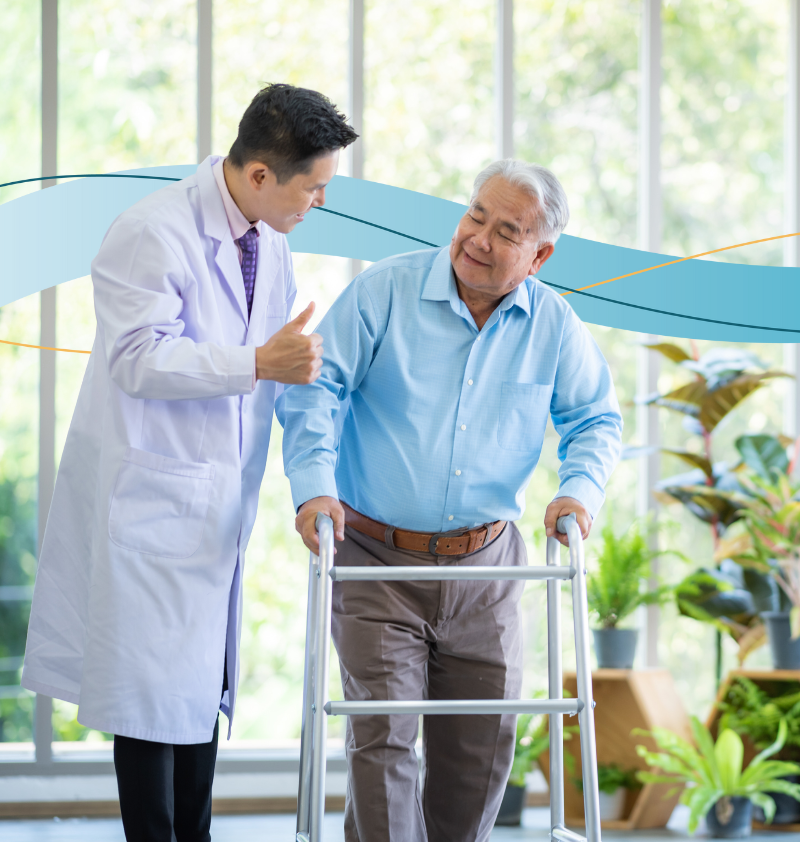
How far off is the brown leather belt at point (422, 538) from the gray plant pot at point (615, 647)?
123 centimetres

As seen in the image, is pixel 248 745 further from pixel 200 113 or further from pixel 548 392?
pixel 200 113

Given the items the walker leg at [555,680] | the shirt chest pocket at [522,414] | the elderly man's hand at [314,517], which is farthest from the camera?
the shirt chest pocket at [522,414]

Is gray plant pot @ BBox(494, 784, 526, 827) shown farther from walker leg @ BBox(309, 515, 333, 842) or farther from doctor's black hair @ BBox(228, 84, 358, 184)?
doctor's black hair @ BBox(228, 84, 358, 184)

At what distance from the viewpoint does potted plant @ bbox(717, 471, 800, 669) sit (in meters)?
2.85

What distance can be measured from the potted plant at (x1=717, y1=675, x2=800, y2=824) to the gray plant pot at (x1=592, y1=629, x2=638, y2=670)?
327mm

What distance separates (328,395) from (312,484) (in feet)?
0.61

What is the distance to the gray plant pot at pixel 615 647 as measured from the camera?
294cm

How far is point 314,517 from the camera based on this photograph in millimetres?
1683

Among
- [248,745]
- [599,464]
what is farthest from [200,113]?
[248,745]

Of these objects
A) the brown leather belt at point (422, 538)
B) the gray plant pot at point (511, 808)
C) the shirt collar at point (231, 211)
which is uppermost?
the shirt collar at point (231, 211)

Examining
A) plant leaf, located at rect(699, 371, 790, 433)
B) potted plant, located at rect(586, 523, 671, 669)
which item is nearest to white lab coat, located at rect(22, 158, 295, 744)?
potted plant, located at rect(586, 523, 671, 669)

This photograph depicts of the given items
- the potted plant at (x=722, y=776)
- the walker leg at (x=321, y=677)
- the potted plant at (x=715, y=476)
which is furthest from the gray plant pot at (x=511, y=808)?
the walker leg at (x=321, y=677)

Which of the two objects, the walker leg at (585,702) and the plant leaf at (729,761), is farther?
the plant leaf at (729,761)

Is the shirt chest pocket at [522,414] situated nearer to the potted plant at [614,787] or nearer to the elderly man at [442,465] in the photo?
the elderly man at [442,465]
